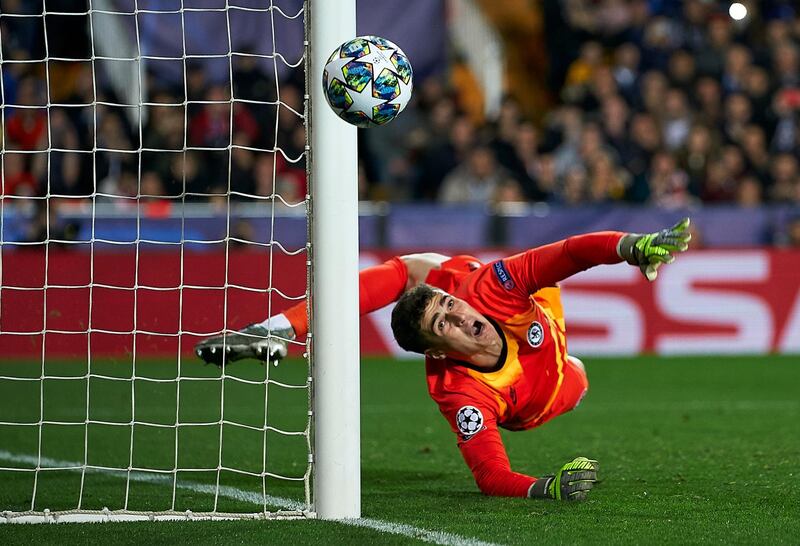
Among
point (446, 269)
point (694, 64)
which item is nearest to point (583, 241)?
point (446, 269)

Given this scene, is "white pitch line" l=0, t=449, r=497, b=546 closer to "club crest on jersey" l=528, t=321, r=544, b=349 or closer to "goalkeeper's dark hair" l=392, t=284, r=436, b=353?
"goalkeeper's dark hair" l=392, t=284, r=436, b=353

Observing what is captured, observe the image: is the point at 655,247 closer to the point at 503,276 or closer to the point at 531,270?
the point at 531,270

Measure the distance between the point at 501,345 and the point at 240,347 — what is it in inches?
46.4

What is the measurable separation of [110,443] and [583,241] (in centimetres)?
340

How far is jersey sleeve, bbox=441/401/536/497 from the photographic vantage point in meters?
5.19

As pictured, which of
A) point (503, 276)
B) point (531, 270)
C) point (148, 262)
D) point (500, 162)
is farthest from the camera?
point (500, 162)

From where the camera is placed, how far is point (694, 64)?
14.8m

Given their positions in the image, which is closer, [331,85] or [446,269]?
[331,85]

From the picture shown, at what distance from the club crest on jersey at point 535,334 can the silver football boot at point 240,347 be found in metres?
1.12

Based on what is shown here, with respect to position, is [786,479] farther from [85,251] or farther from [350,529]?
[85,251]

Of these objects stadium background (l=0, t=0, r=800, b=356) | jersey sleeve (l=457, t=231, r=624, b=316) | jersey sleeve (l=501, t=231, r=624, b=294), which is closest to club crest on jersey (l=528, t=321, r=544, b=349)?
jersey sleeve (l=457, t=231, r=624, b=316)

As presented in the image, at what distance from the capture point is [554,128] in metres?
14.0

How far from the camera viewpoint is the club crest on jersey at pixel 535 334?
19.0 ft

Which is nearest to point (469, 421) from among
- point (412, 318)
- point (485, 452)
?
point (485, 452)
